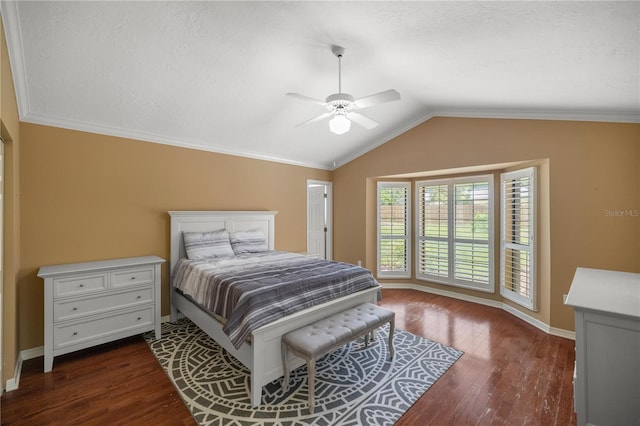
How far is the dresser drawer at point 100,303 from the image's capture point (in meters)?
2.60

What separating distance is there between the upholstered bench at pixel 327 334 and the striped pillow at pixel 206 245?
6.10 ft

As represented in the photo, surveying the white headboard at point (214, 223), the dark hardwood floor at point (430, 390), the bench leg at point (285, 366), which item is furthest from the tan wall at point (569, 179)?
the bench leg at point (285, 366)

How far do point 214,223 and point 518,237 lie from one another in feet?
14.1

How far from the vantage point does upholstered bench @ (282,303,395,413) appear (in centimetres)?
207

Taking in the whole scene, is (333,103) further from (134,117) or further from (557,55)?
(134,117)

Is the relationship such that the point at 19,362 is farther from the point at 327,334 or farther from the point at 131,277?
the point at 327,334

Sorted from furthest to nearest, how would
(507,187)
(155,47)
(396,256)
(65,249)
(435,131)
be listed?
(396,256) → (435,131) → (507,187) → (65,249) → (155,47)

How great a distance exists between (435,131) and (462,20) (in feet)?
8.45

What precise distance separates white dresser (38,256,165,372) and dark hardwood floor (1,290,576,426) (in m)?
0.23

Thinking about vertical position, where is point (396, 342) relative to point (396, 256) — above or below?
below

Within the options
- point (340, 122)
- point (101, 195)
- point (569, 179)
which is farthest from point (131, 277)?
point (569, 179)

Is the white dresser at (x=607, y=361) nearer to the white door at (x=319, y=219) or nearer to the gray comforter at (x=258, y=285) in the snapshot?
the gray comforter at (x=258, y=285)

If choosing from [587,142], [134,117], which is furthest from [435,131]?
[134,117]

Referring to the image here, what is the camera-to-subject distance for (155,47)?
236cm
